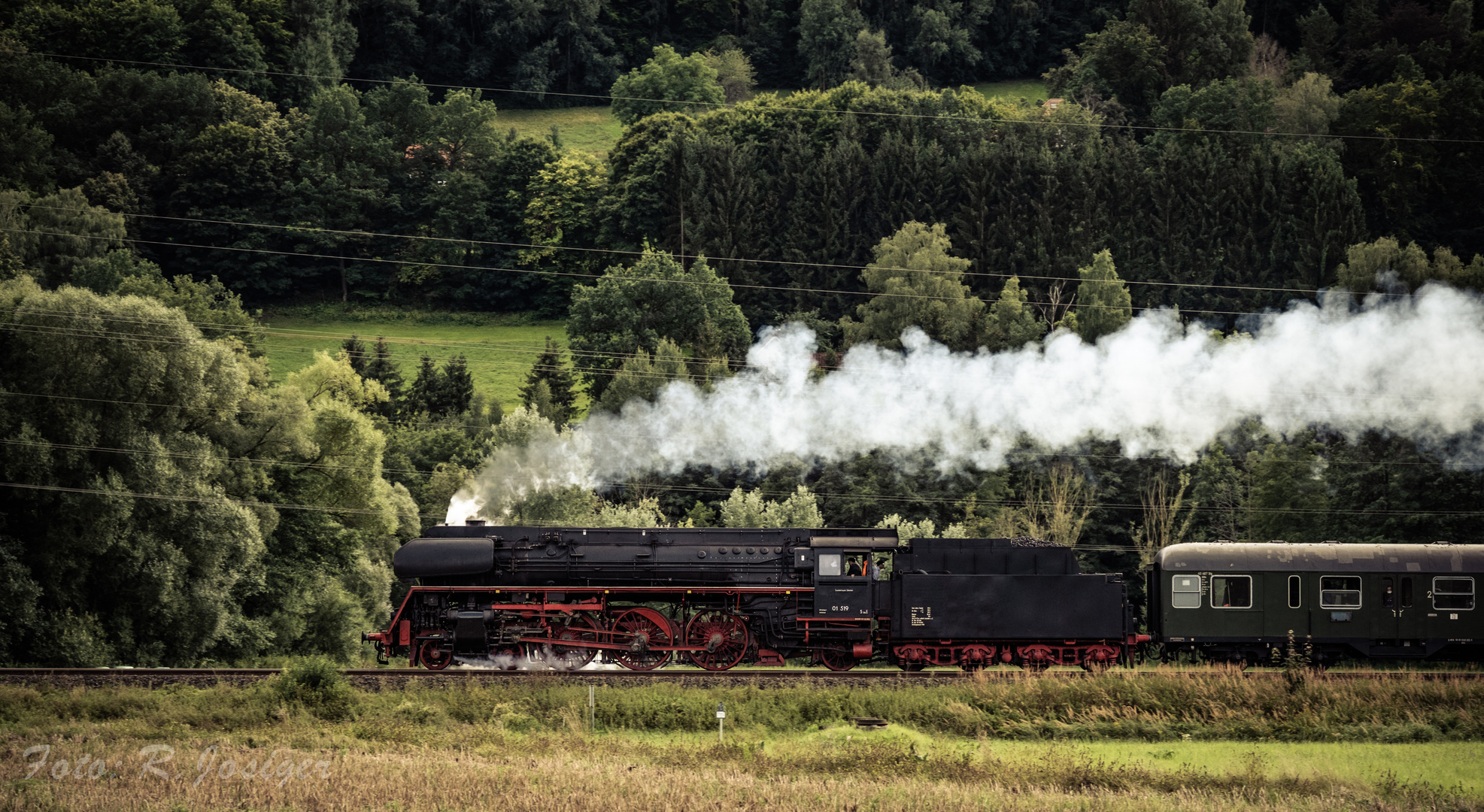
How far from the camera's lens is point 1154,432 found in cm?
6406

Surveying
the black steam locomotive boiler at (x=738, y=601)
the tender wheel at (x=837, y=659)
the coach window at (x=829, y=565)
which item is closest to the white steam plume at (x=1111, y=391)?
the black steam locomotive boiler at (x=738, y=601)

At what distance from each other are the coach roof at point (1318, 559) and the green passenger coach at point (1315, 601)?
2 cm

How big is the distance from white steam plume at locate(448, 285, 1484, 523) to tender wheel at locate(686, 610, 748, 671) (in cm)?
1996

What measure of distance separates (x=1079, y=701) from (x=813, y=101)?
116872mm

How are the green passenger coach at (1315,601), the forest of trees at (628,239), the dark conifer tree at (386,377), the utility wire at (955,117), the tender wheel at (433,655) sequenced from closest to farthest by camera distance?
the tender wheel at (433,655)
the green passenger coach at (1315,601)
the forest of trees at (628,239)
the dark conifer tree at (386,377)
the utility wire at (955,117)

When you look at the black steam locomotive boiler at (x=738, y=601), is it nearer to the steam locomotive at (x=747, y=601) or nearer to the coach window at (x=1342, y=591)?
the steam locomotive at (x=747, y=601)

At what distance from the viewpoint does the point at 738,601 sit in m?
40.6

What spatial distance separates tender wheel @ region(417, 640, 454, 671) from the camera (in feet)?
134

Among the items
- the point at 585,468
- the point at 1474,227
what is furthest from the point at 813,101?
the point at 585,468

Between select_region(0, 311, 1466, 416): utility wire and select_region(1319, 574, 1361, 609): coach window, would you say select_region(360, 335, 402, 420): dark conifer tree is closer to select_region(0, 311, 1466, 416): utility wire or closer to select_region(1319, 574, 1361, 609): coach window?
select_region(0, 311, 1466, 416): utility wire

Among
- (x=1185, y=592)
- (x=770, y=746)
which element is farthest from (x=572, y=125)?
(x=770, y=746)

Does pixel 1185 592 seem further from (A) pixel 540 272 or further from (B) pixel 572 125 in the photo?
(B) pixel 572 125

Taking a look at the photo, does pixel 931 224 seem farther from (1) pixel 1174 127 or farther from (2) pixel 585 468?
(2) pixel 585 468

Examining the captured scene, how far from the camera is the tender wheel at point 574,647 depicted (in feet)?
132
